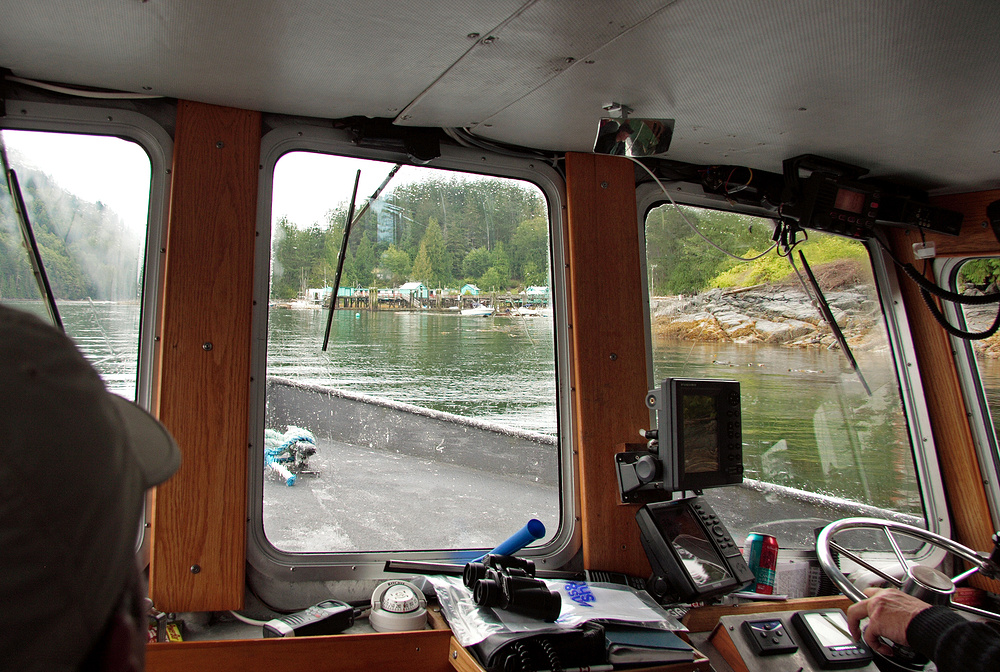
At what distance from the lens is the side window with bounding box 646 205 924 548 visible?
2852 mm

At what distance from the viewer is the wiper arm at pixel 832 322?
3.04 metres

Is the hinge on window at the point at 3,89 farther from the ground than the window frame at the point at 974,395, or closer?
farther from the ground

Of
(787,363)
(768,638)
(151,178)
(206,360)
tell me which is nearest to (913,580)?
(768,638)

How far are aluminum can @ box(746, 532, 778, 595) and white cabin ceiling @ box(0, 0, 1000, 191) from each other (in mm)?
1485

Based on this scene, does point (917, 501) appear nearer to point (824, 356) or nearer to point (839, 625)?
point (824, 356)

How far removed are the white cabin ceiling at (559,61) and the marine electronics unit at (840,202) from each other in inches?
9.5

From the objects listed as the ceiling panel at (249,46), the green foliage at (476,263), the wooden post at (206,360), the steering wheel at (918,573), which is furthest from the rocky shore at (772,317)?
the wooden post at (206,360)

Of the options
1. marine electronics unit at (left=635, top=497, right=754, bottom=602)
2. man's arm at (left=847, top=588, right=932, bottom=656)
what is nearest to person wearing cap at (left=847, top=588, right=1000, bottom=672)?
man's arm at (left=847, top=588, right=932, bottom=656)

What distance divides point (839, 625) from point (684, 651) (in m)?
0.68

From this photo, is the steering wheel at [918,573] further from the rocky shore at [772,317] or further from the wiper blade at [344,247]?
the wiper blade at [344,247]

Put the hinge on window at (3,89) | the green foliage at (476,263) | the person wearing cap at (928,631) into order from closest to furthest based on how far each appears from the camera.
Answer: the person wearing cap at (928,631)
the hinge on window at (3,89)
the green foliage at (476,263)

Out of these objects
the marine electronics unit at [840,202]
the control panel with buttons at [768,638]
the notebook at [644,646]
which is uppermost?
the marine electronics unit at [840,202]

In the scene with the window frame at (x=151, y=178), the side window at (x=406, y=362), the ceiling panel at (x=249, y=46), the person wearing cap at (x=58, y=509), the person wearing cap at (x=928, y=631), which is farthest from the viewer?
the side window at (x=406, y=362)

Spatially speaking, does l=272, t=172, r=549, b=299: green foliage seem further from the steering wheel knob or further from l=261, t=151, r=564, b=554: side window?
the steering wheel knob
